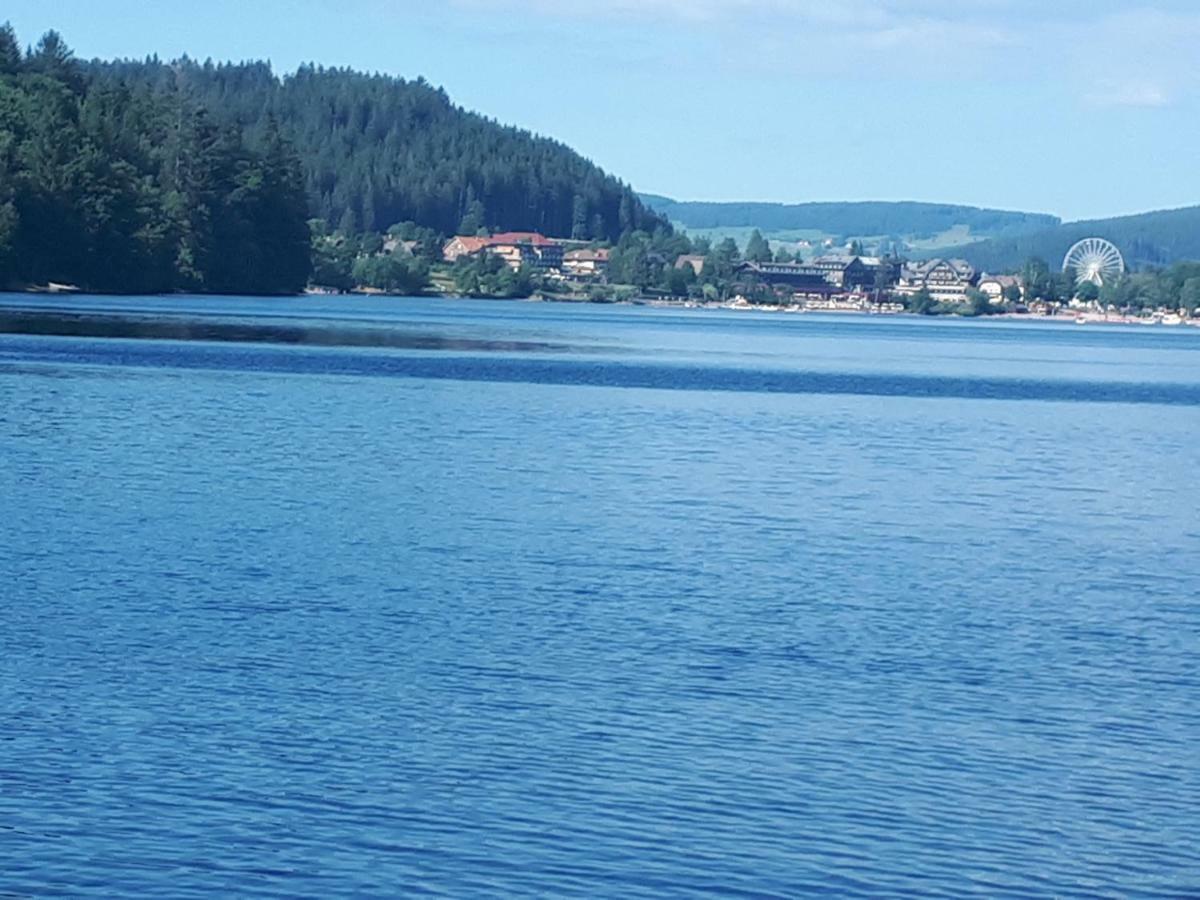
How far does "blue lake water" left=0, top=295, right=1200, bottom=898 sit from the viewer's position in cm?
1598

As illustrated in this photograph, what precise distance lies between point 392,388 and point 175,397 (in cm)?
1063

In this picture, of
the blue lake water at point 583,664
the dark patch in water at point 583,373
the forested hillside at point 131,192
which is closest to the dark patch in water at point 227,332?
the dark patch in water at point 583,373

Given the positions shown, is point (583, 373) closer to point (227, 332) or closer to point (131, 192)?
point (227, 332)

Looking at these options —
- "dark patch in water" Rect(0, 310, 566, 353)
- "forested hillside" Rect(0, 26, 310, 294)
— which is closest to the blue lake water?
"dark patch in water" Rect(0, 310, 566, 353)

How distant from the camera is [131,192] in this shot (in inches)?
5399

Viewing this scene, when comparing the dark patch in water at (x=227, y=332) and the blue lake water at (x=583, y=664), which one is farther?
the dark patch in water at (x=227, y=332)

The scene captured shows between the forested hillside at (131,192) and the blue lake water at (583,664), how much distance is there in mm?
80157

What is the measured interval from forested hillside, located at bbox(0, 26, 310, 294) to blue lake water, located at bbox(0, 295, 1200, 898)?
263 ft

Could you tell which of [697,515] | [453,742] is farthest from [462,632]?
[697,515]

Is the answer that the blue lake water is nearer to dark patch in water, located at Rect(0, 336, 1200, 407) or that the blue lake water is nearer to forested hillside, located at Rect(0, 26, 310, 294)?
dark patch in water, located at Rect(0, 336, 1200, 407)

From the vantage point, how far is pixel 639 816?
1681cm

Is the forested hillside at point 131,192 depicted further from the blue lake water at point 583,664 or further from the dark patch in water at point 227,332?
the blue lake water at point 583,664

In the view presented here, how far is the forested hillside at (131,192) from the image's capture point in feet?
423

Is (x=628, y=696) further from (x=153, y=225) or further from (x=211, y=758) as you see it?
(x=153, y=225)
